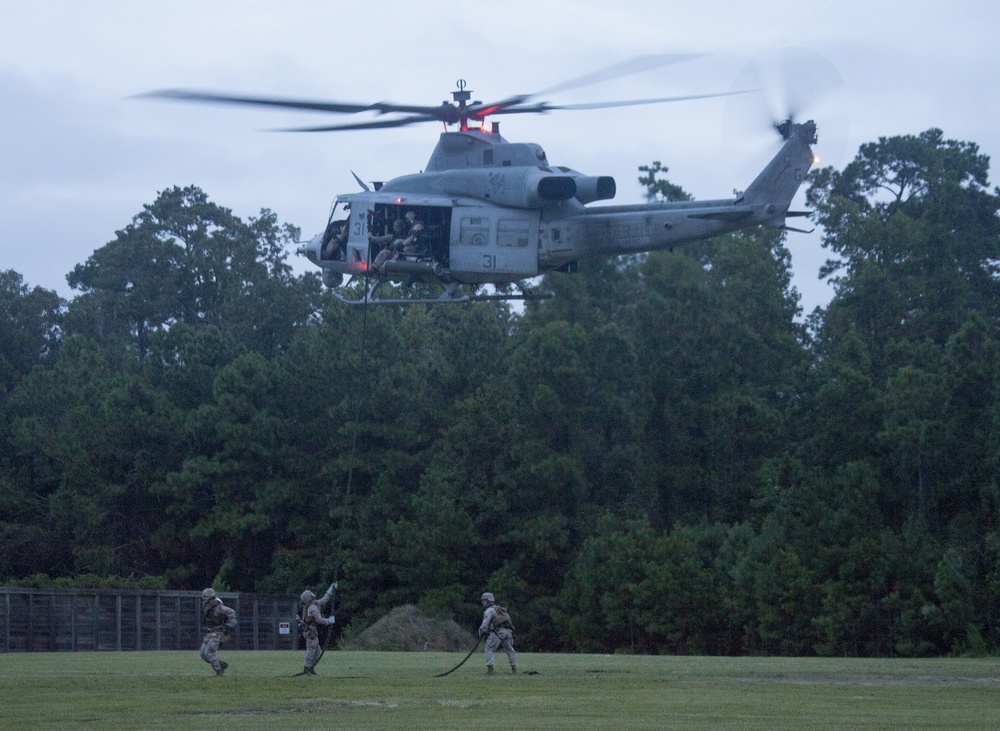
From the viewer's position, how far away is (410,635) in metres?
51.9

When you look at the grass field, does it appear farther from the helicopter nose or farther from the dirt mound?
the dirt mound

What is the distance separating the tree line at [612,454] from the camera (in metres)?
49.4

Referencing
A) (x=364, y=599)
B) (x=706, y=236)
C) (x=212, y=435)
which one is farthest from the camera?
(x=212, y=435)

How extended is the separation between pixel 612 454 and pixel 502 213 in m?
30.2

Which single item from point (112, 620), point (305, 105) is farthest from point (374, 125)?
point (112, 620)

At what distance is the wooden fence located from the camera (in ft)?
150

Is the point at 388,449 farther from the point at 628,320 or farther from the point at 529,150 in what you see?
the point at 529,150

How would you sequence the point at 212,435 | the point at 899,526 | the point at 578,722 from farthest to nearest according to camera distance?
the point at 212,435
the point at 899,526
the point at 578,722

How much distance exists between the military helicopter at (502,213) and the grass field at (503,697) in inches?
319

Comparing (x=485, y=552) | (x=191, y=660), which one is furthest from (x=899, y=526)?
(x=191, y=660)

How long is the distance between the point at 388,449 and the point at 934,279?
82.9ft

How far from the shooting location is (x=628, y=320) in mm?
66312

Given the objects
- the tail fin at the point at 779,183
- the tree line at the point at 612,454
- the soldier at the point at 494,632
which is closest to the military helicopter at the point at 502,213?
the tail fin at the point at 779,183

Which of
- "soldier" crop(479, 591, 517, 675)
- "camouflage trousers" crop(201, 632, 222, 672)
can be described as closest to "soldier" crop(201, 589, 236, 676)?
"camouflage trousers" crop(201, 632, 222, 672)
